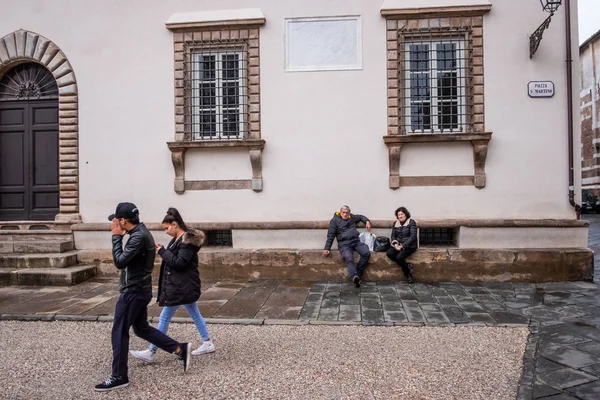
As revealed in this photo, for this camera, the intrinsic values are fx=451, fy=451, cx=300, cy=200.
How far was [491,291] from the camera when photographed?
7.46m

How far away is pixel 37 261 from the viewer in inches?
340

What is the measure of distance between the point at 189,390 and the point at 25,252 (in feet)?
22.7

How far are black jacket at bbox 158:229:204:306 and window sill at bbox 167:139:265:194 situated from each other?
429 centimetres

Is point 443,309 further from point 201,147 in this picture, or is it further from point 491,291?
point 201,147

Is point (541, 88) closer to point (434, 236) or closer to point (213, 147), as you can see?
point (434, 236)

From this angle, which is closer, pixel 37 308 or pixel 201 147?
pixel 37 308

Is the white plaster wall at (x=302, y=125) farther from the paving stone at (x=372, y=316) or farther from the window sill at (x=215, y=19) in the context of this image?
the paving stone at (x=372, y=316)

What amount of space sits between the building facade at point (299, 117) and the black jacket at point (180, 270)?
4168 millimetres

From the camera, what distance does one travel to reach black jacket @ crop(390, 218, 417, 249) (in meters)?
8.03

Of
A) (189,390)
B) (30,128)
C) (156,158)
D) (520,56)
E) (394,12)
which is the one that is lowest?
(189,390)

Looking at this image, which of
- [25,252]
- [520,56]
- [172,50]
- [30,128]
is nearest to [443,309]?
[520,56]

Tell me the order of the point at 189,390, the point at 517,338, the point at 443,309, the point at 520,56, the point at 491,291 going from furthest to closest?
1. the point at 520,56
2. the point at 491,291
3. the point at 443,309
4. the point at 517,338
5. the point at 189,390

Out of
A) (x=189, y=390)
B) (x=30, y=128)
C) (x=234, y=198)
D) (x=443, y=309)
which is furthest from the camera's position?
(x=30, y=128)

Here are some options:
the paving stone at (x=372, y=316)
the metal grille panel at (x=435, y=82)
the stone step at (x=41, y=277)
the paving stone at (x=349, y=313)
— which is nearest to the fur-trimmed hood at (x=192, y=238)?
the paving stone at (x=349, y=313)
